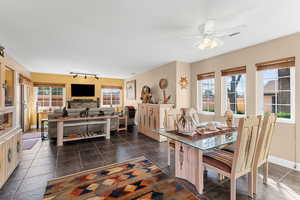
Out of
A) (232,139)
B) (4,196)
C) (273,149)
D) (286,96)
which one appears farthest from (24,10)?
(273,149)

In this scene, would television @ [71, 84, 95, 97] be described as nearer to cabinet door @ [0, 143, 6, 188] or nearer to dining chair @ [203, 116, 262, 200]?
cabinet door @ [0, 143, 6, 188]

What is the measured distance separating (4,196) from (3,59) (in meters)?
3.20

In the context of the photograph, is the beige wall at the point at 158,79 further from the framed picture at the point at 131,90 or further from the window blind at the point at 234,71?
the window blind at the point at 234,71

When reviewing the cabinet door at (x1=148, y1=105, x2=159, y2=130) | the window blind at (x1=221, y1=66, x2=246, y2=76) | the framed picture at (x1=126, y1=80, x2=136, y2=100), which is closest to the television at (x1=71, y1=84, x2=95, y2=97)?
the framed picture at (x1=126, y1=80, x2=136, y2=100)

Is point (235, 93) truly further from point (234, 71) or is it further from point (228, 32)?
point (228, 32)

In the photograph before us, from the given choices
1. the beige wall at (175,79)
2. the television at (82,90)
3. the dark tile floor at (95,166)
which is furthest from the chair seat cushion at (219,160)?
the television at (82,90)

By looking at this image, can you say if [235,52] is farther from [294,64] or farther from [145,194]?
[145,194]

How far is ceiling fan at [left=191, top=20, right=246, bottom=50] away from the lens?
1986 millimetres

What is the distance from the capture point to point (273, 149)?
2.63 m

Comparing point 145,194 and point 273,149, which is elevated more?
point 273,149

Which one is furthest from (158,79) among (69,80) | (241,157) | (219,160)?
(69,80)

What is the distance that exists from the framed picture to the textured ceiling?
347 centimetres

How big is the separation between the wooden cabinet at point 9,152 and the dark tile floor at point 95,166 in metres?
0.14

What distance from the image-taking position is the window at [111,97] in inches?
294
